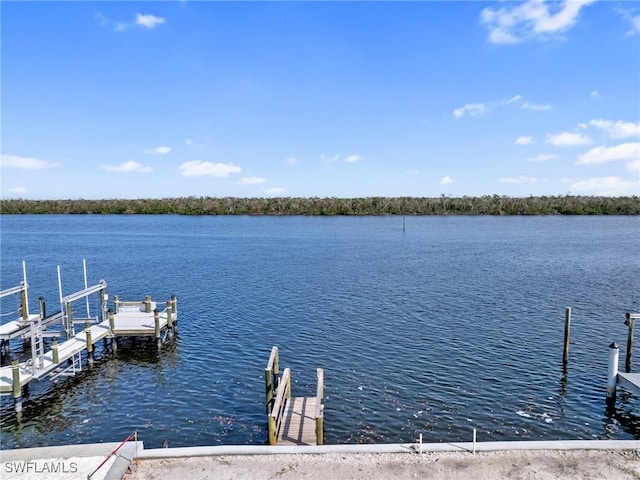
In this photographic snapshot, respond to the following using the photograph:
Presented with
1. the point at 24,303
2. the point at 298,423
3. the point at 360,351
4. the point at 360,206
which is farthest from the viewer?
the point at 360,206

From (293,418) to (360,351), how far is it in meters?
8.45

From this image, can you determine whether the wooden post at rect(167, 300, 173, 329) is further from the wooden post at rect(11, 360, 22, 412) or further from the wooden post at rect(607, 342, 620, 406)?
the wooden post at rect(607, 342, 620, 406)

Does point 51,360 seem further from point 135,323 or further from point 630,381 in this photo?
point 630,381

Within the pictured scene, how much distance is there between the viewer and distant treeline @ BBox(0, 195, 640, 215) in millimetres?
139375

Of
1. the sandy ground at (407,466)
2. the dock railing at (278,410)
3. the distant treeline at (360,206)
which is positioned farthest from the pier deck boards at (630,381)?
the distant treeline at (360,206)

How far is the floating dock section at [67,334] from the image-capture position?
709 inches

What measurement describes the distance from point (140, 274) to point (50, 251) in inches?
995

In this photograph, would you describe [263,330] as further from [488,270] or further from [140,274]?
[488,270]

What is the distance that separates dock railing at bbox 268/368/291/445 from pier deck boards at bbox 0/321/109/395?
A: 976 centimetres

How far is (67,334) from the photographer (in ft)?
75.6

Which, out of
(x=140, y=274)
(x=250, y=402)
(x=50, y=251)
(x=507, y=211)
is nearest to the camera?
(x=250, y=402)

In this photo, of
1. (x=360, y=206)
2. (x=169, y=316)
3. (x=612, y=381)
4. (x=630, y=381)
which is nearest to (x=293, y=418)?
(x=612, y=381)

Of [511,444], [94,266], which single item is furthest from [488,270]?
[94,266]

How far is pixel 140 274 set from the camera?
44.8 meters
